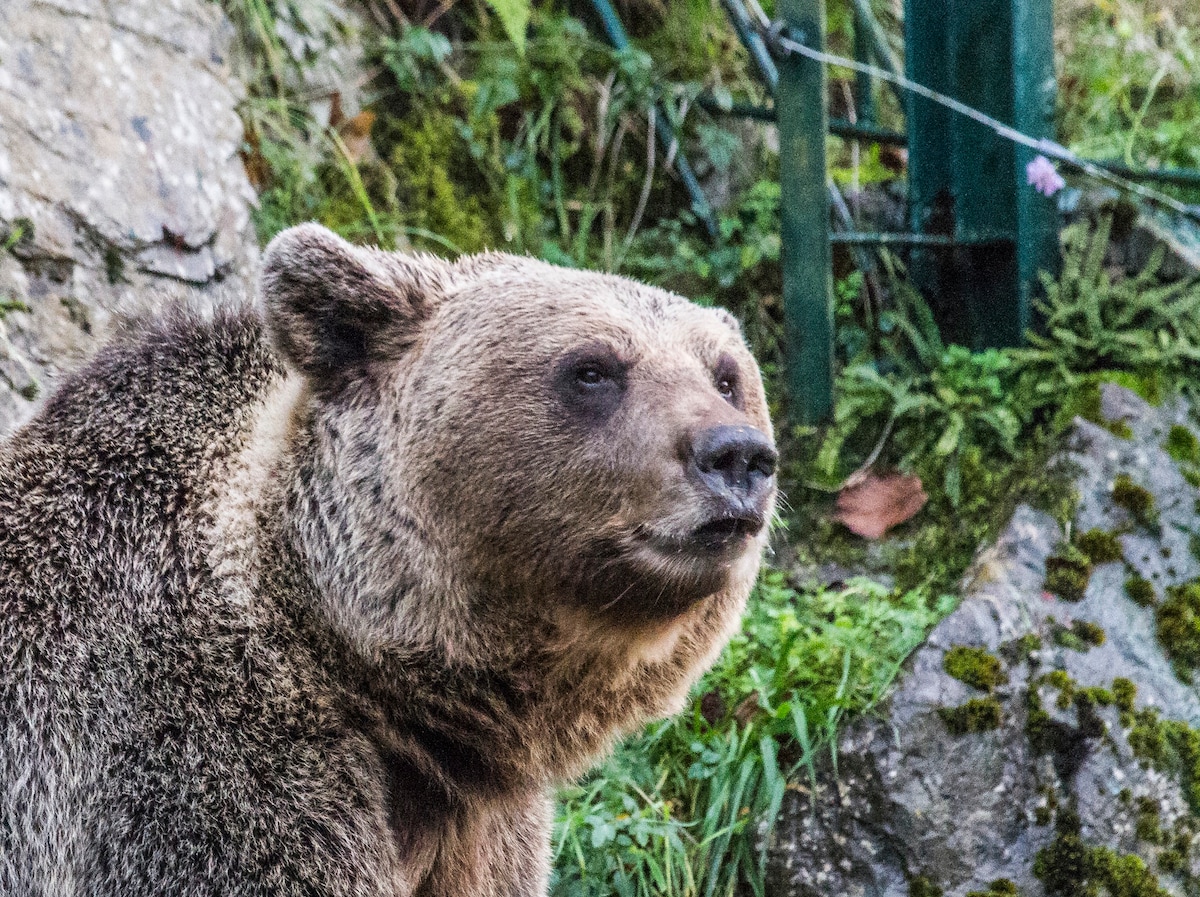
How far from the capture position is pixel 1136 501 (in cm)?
549

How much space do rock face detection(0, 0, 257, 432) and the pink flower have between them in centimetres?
388

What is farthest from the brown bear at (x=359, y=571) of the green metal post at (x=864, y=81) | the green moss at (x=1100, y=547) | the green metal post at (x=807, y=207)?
the green metal post at (x=864, y=81)

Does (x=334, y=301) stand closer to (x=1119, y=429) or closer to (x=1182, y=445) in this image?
(x=1119, y=429)

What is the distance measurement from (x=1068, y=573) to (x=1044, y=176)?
2136mm

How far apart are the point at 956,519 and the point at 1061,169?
6.67 feet

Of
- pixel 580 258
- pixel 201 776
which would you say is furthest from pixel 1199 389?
pixel 201 776

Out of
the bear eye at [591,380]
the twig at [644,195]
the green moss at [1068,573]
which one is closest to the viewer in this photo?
the bear eye at [591,380]

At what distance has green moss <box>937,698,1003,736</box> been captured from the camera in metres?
4.77

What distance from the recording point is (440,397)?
10.9ft

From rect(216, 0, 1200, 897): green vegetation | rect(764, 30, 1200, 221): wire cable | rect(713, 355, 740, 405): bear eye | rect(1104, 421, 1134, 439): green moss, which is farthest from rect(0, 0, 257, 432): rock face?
rect(1104, 421, 1134, 439): green moss

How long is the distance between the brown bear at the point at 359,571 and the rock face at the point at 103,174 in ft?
4.71

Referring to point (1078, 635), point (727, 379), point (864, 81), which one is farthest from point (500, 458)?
point (864, 81)

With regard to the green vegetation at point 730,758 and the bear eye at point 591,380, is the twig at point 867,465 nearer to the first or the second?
the green vegetation at point 730,758

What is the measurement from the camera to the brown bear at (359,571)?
3.04 m
